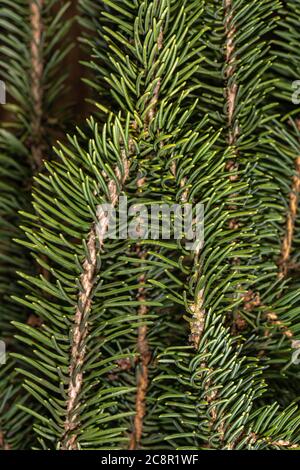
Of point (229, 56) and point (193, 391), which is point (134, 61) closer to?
point (229, 56)

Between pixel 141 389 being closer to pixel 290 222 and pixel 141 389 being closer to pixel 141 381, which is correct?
pixel 141 381

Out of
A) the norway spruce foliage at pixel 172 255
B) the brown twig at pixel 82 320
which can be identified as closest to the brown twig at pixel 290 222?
the norway spruce foliage at pixel 172 255

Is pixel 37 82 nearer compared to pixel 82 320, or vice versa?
pixel 82 320

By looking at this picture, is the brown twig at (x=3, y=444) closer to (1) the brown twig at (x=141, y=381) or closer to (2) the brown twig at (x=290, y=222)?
(1) the brown twig at (x=141, y=381)

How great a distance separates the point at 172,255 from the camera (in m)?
0.36

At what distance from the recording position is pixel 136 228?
0.33m

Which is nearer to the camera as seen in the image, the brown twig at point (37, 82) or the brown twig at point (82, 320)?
the brown twig at point (82, 320)

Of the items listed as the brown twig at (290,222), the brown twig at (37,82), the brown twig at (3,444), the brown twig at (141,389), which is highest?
the brown twig at (37,82)

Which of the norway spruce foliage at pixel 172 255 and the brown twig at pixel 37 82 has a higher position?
the brown twig at pixel 37 82

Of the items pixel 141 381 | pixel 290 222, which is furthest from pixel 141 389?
pixel 290 222

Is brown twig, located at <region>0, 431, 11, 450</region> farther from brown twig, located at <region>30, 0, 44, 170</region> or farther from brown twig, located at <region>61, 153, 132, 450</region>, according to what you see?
brown twig, located at <region>30, 0, 44, 170</region>

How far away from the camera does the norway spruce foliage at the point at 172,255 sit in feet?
1.01

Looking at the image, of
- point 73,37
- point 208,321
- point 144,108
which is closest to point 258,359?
point 208,321

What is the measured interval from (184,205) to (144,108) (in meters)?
0.05
